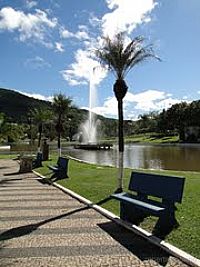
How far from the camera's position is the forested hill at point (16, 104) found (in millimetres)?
156125

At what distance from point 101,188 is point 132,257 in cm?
759

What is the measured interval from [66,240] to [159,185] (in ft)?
7.39

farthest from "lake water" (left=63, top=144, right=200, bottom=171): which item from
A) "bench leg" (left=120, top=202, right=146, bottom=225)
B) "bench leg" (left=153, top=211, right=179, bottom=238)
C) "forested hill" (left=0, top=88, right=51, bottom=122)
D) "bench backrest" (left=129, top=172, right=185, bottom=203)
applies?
"forested hill" (left=0, top=88, right=51, bottom=122)

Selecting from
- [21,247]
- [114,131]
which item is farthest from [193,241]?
[114,131]

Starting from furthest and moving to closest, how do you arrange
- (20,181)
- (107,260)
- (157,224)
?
(20,181) < (157,224) < (107,260)

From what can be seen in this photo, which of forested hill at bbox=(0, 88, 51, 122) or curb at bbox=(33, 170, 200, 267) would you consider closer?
curb at bbox=(33, 170, 200, 267)

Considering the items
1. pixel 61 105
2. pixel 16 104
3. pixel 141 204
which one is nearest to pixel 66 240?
pixel 141 204

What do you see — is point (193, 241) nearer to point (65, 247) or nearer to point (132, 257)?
point (132, 257)

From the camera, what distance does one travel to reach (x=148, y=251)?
22.4 feet

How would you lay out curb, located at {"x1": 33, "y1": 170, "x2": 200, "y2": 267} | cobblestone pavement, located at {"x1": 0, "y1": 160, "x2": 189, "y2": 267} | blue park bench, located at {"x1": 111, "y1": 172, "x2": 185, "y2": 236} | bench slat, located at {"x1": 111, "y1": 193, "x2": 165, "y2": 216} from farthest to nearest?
blue park bench, located at {"x1": 111, "y1": 172, "x2": 185, "y2": 236} < bench slat, located at {"x1": 111, "y1": 193, "x2": 165, "y2": 216} < cobblestone pavement, located at {"x1": 0, "y1": 160, "x2": 189, "y2": 267} < curb, located at {"x1": 33, "y1": 170, "x2": 200, "y2": 267}

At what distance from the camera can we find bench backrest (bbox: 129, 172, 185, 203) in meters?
8.09

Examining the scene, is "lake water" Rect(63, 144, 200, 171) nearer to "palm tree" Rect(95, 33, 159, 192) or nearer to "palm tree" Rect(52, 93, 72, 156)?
"palm tree" Rect(52, 93, 72, 156)

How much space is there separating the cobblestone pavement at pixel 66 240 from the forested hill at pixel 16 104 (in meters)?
142

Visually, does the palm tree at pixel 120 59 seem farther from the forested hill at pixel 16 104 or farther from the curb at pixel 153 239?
the forested hill at pixel 16 104
